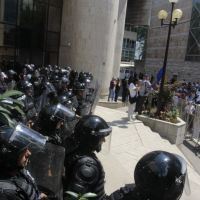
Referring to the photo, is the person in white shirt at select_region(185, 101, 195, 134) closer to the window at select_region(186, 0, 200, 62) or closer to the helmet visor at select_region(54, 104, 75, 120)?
the helmet visor at select_region(54, 104, 75, 120)

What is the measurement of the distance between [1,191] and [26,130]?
1.65 ft

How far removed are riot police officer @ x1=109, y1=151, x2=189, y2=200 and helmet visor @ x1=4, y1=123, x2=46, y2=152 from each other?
56 cm

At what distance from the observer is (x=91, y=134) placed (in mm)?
3229

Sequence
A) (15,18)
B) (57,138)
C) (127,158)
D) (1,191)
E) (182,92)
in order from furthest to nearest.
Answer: (15,18) < (182,92) < (127,158) < (57,138) < (1,191)

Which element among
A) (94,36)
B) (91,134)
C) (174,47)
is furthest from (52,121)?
(174,47)

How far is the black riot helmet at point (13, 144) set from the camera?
2281mm

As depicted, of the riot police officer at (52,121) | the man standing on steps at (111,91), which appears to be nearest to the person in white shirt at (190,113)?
the man standing on steps at (111,91)

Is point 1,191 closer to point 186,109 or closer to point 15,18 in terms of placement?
point 186,109

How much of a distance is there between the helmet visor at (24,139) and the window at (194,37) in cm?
3199

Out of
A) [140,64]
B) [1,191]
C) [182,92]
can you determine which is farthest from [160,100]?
[140,64]

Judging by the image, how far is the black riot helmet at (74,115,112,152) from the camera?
3207 millimetres

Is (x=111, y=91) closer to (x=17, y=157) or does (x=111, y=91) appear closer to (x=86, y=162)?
(x=86, y=162)

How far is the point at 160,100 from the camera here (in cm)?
1314

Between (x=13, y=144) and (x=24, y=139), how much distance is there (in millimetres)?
78
